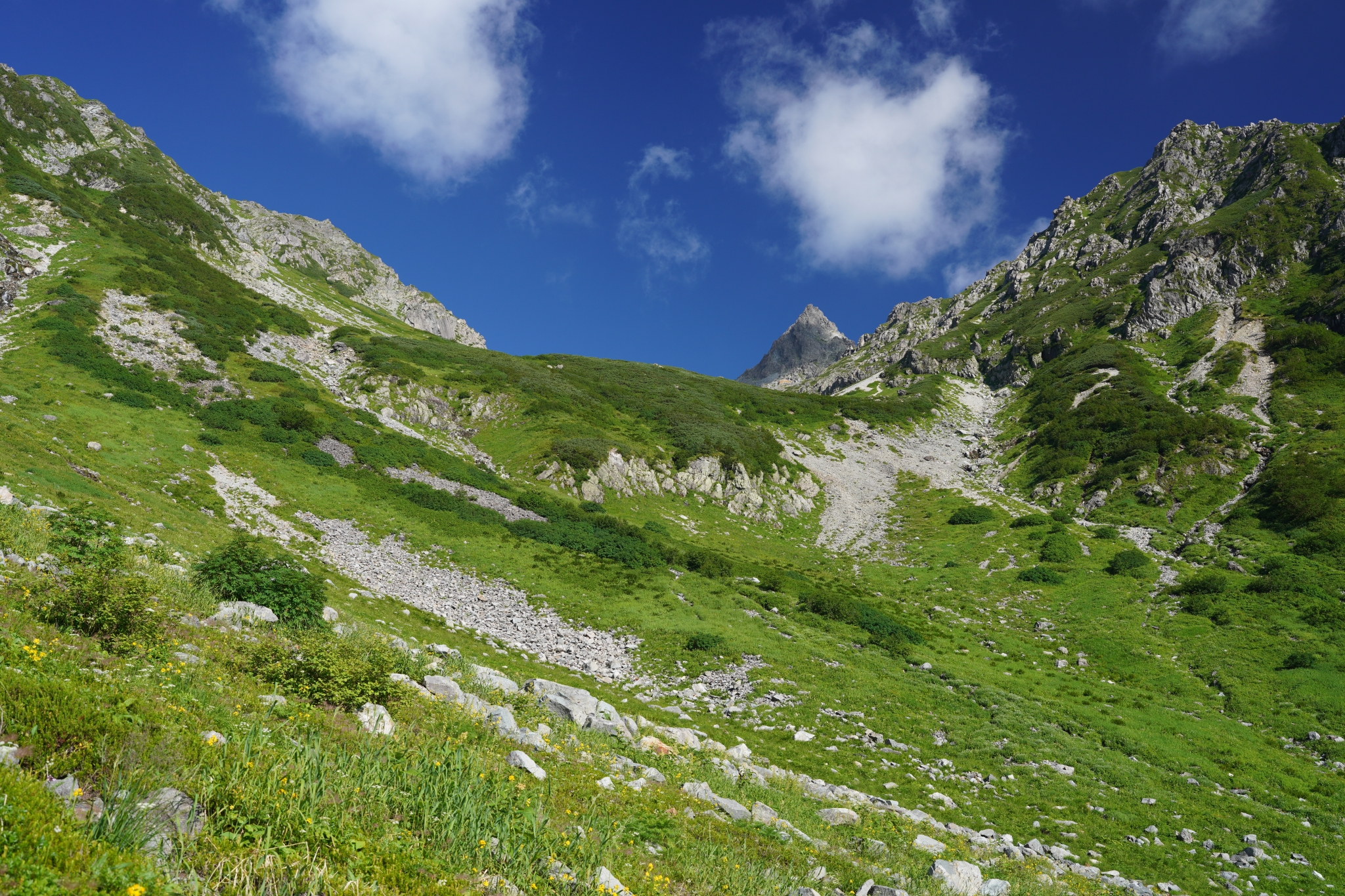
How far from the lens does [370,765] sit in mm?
7156

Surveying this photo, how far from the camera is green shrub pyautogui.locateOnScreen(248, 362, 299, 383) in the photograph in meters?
57.1

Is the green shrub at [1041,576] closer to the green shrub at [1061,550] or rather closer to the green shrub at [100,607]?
the green shrub at [1061,550]

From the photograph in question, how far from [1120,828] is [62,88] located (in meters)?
216

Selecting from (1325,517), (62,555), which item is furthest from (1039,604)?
(62,555)

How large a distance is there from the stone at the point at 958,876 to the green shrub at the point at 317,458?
46.8 meters

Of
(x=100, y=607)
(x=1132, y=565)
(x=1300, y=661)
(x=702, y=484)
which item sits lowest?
(x=100, y=607)

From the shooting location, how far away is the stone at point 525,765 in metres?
9.16

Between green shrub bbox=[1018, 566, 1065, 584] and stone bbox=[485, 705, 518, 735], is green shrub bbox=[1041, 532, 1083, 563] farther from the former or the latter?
stone bbox=[485, 705, 518, 735]

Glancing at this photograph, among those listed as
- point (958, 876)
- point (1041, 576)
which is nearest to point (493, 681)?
point (958, 876)

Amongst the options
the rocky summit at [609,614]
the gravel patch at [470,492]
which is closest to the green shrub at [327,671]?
the rocky summit at [609,614]

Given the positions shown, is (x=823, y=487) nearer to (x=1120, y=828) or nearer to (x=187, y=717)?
(x=1120, y=828)

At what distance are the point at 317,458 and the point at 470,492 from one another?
11.6 meters

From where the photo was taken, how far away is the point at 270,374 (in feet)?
190

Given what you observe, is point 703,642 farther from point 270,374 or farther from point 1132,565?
point 270,374
